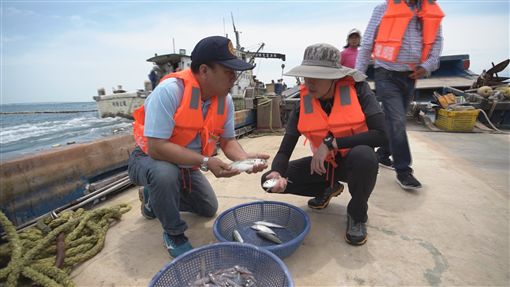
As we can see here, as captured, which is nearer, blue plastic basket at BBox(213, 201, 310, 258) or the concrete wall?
blue plastic basket at BBox(213, 201, 310, 258)

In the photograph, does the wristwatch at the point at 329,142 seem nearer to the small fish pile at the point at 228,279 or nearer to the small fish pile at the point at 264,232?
the small fish pile at the point at 264,232

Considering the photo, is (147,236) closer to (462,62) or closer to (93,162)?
(93,162)

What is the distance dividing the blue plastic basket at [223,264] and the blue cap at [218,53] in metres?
1.38

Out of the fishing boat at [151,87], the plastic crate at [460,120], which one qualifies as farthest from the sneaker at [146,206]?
the fishing boat at [151,87]

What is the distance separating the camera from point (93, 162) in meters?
3.78

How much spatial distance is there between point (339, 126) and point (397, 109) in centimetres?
142

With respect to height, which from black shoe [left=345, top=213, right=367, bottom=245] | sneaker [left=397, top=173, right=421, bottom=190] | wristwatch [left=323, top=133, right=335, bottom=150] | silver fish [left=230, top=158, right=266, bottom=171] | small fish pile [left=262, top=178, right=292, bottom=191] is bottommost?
black shoe [left=345, top=213, right=367, bottom=245]

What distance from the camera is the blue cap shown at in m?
2.14

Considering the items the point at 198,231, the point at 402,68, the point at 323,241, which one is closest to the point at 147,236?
the point at 198,231

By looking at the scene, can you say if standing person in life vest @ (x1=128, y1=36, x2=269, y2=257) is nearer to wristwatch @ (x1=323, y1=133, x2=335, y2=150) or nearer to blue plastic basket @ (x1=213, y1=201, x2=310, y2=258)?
blue plastic basket @ (x1=213, y1=201, x2=310, y2=258)

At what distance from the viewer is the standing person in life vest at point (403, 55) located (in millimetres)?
3270

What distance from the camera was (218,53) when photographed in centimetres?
214

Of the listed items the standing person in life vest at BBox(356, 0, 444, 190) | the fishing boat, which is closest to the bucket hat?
the standing person in life vest at BBox(356, 0, 444, 190)

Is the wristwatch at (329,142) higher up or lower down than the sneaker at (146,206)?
higher up
